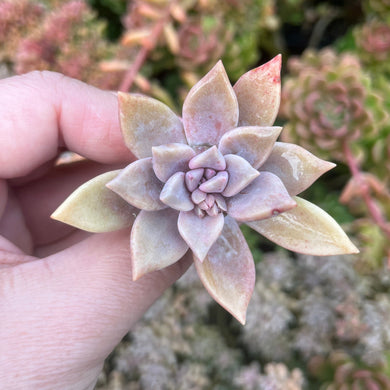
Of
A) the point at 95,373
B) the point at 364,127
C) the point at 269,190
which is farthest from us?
the point at 364,127

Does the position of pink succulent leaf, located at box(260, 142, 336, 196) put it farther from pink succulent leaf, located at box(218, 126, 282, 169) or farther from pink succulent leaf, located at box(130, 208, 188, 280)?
pink succulent leaf, located at box(130, 208, 188, 280)

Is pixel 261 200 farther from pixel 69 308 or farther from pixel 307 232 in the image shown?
pixel 69 308

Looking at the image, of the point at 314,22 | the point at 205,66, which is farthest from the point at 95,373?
the point at 314,22

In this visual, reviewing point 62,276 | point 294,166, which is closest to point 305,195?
point 294,166

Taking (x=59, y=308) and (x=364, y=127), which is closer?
(x=59, y=308)

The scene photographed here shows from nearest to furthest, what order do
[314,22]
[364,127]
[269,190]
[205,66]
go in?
[269,190] → [364,127] → [205,66] → [314,22]

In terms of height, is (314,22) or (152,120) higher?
(152,120)

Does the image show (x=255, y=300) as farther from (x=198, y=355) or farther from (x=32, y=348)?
(x=32, y=348)
